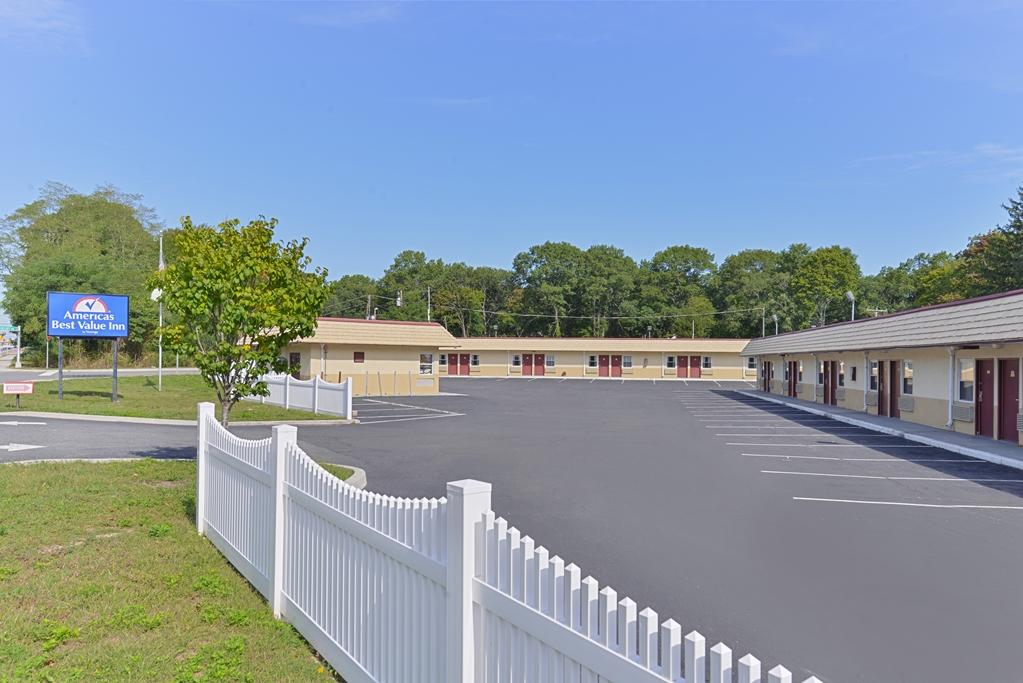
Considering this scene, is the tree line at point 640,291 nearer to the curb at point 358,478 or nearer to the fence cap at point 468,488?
the curb at point 358,478

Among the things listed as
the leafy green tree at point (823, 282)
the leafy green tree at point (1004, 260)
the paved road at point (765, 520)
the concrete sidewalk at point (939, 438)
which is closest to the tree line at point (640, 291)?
the leafy green tree at point (823, 282)

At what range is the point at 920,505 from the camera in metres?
11.0

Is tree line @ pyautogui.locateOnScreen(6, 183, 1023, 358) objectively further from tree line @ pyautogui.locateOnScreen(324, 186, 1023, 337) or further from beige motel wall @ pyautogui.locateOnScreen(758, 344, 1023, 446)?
beige motel wall @ pyautogui.locateOnScreen(758, 344, 1023, 446)

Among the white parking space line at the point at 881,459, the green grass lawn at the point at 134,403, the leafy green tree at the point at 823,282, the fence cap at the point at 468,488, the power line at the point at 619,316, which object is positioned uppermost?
the leafy green tree at the point at 823,282

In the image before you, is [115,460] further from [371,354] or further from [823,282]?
[823,282]

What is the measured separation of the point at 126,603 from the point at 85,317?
25.6m

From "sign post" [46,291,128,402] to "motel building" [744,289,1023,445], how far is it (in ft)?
95.5

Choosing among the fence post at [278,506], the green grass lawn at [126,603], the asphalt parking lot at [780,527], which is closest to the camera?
the green grass lawn at [126,603]

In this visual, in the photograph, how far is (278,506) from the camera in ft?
19.3

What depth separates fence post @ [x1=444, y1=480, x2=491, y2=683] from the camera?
10.9ft

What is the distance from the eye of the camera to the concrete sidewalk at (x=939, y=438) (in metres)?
15.7

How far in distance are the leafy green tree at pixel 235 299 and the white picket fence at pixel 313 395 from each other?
12.2 metres

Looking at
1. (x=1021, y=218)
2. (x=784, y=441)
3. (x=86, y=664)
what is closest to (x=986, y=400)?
(x=784, y=441)

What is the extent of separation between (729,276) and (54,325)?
90.8 m
